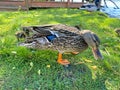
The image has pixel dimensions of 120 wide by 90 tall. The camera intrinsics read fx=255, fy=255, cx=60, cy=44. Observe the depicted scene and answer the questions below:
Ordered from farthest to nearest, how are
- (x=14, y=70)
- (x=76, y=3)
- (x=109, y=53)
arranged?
(x=76, y=3) → (x=109, y=53) → (x=14, y=70)

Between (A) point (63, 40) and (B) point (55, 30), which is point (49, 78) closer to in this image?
(A) point (63, 40)

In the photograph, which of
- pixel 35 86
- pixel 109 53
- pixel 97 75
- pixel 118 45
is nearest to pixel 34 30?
pixel 35 86

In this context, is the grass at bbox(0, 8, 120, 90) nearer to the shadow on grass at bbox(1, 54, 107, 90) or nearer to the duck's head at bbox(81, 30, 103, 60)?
the shadow on grass at bbox(1, 54, 107, 90)

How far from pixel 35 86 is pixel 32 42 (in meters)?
0.68

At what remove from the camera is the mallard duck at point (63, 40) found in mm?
3213

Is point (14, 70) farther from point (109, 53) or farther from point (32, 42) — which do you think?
point (109, 53)

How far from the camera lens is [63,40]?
322cm

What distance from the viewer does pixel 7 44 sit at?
391 centimetres

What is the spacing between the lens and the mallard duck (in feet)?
10.5

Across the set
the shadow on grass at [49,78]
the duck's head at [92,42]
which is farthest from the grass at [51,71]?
the duck's head at [92,42]

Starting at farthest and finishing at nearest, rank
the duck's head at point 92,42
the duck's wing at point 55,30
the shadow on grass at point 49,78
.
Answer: the duck's wing at point 55,30 → the duck's head at point 92,42 → the shadow on grass at point 49,78

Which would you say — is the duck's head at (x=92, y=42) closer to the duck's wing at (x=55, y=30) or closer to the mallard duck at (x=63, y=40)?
the mallard duck at (x=63, y=40)

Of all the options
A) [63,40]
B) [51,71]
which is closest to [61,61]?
[51,71]

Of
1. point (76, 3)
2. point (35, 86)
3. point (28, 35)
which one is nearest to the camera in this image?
point (35, 86)
